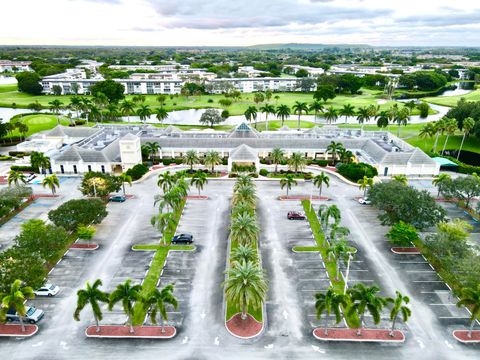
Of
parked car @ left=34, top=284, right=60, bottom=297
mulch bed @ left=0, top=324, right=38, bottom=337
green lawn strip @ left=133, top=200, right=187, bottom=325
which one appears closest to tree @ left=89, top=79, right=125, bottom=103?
green lawn strip @ left=133, top=200, right=187, bottom=325

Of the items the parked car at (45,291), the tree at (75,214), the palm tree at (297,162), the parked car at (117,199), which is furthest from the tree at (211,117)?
the parked car at (45,291)

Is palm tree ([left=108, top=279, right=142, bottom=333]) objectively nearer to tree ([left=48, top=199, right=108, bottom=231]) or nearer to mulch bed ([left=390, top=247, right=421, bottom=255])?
tree ([left=48, top=199, right=108, bottom=231])

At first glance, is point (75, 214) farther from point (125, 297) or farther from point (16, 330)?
point (125, 297)

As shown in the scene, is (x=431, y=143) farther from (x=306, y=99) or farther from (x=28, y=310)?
(x=28, y=310)

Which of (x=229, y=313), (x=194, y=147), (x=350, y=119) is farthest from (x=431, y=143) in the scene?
(x=229, y=313)

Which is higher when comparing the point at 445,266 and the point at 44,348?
the point at 445,266

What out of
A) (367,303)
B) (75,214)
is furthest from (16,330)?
(367,303)
